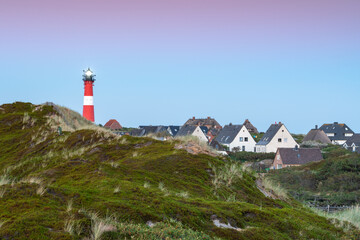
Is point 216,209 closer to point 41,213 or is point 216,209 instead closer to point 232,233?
point 232,233

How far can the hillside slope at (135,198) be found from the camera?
597 cm

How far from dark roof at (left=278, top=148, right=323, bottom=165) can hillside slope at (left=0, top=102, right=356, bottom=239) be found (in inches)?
2394

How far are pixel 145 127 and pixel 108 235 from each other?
100232 millimetres

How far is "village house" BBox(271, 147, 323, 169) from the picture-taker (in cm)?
7306

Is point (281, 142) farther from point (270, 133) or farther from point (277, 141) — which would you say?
point (270, 133)

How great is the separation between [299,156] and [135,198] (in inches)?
2817

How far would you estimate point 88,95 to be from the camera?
47594 mm

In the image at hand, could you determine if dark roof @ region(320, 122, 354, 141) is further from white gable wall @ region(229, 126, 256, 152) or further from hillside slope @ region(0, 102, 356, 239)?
hillside slope @ region(0, 102, 356, 239)

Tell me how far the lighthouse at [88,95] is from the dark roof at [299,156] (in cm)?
4111

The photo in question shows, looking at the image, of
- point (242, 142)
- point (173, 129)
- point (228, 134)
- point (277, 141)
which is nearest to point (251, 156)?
point (277, 141)

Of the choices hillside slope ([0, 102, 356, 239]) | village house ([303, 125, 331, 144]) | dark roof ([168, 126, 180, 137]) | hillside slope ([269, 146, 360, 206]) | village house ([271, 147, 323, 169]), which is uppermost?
dark roof ([168, 126, 180, 137])

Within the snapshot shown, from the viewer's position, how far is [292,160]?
73.4m

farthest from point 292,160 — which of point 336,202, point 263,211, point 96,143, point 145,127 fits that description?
point 263,211

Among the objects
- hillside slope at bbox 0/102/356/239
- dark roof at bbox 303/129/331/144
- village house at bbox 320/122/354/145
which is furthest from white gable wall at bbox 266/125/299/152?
hillside slope at bbox 0/102/356/239
